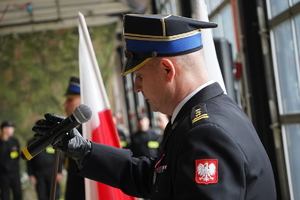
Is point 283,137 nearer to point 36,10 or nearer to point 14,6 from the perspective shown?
point 14,6

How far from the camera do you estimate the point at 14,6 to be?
873 cm

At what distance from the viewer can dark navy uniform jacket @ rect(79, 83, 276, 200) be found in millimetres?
1089

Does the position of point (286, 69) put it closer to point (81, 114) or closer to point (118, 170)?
point (118, 170)

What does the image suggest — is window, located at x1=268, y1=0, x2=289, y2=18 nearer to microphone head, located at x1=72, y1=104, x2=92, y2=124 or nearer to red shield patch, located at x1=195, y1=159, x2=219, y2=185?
microphone head, located at x1=72, y1=104, x2=92, y2=124

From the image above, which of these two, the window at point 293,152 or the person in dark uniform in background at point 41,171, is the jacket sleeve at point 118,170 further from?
the person in dark uniform in background at point 41,171

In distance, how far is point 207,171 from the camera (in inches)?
42.8

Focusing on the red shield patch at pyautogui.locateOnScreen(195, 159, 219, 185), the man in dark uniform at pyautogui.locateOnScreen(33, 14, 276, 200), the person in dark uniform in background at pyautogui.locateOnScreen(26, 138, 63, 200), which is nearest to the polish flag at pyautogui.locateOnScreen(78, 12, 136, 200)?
the man in dark uniform at pyautogui.locateOnScreen(33, 14, 276, 200)

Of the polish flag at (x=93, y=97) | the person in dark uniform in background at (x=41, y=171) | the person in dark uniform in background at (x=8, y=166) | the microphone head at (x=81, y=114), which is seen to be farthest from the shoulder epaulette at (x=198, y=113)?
the person in dark uniform in background at (x=8, y=166)

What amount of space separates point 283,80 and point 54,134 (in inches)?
98.0

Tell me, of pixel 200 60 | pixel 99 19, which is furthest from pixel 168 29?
pixel 99 19

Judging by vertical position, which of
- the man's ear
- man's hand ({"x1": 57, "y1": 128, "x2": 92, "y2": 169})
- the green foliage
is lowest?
man's hand ({"x1": 57, "y1": 128, "x2": 92, "y2": 169})

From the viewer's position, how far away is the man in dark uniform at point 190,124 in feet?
3.61

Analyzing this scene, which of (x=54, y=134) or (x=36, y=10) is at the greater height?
(x=36, y=10)

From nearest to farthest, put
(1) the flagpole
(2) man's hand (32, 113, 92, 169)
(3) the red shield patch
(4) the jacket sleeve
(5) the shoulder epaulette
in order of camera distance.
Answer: (3) the red shield patch → (5) the shoulder epaulette → (2) man's hand (32, 113, 92, 169) → (4) the jacket sleeve → (1) the flagpole
